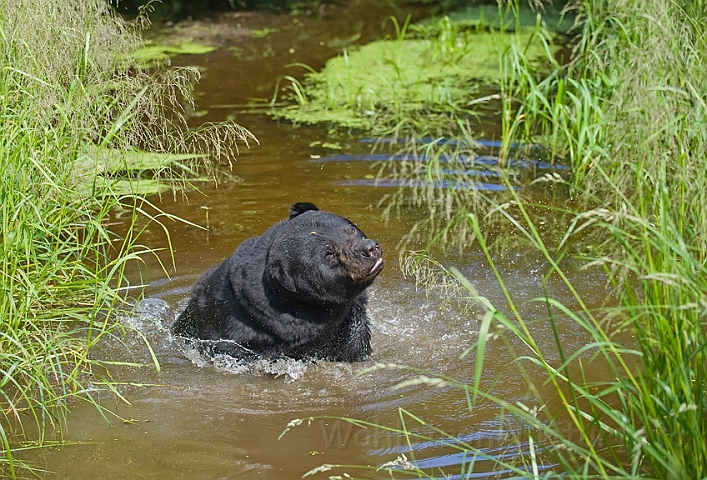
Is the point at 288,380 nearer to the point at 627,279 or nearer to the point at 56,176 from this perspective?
the point at 56,176

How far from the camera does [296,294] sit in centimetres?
390

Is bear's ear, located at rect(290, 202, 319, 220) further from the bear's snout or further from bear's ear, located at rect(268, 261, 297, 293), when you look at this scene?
the bear's snout

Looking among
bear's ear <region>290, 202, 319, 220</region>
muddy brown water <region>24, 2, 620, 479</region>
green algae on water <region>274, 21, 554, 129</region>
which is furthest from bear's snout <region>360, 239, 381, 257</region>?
green algae on water <region>274, 21, 554, 129</region>

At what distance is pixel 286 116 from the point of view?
7.53 meters

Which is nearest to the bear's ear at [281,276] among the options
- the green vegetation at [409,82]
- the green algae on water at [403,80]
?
the green vegetation at [409,82]

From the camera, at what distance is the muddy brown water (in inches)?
126

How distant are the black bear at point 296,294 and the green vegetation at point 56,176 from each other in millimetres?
550

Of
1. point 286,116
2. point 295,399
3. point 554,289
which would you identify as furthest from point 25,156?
point 286,116

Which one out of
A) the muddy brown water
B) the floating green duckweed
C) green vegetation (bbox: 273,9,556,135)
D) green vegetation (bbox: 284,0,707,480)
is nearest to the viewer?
green vegetation (bbox: 284,0,707,480)

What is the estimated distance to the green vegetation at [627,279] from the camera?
2297 millimetres

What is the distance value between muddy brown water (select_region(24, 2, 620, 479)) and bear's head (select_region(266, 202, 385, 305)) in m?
0.41

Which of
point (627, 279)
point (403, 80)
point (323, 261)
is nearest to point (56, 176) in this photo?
point (323, 261)

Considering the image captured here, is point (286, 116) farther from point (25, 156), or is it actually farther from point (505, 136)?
point (25, 156)

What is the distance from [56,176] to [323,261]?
1.18 m
